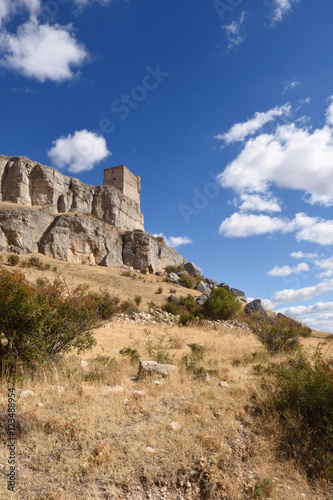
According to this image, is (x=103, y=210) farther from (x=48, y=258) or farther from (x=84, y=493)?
(x=84, y=493)

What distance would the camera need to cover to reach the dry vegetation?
2.84m

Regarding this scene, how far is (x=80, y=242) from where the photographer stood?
35156 millimetres

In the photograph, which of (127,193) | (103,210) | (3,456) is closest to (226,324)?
(3,456)

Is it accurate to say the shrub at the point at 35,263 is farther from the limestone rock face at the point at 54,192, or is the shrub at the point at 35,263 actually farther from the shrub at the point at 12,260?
the limestone rock face at the point at 54,192

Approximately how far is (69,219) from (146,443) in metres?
35.0

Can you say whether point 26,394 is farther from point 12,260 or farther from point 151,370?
point 12,260

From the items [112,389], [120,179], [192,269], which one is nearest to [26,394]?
[112,389]

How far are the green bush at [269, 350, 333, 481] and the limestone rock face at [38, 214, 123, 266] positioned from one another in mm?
31414

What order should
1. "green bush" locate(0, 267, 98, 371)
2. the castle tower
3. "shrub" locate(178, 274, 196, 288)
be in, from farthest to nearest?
the castle tower < "shrub" locate(178, 274, 196, 288) < "green bush" locate(0, 267, 98, 371)

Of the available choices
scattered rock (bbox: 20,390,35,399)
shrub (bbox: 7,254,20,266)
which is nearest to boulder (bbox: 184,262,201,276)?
shrub (bbox: 7,254,20,266)

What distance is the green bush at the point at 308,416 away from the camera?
355 cm

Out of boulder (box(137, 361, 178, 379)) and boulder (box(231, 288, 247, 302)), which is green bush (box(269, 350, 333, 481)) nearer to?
boulder (box(137, 361, 178, 379))

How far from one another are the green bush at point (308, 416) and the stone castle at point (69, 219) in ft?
99.9

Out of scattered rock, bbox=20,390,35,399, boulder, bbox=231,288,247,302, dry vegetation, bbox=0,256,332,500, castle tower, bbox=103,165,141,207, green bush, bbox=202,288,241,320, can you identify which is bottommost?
dry vegetation, bbox=0,256,332,500
